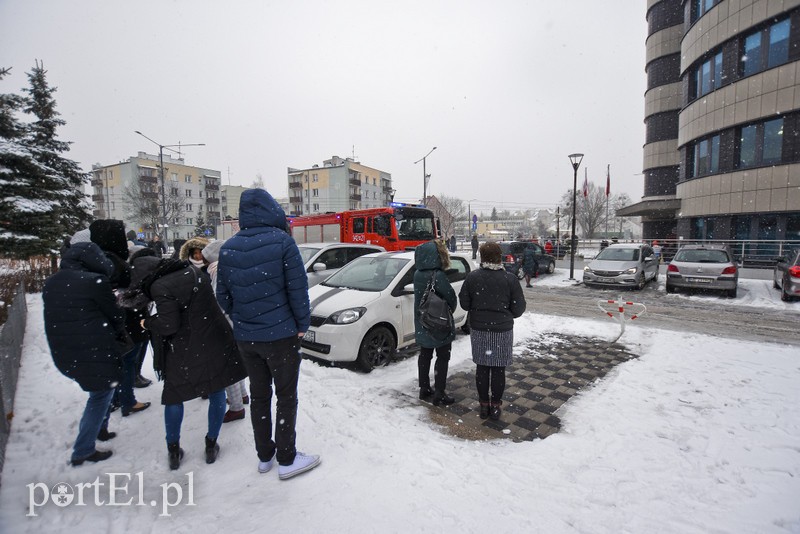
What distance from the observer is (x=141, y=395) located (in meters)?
4.23

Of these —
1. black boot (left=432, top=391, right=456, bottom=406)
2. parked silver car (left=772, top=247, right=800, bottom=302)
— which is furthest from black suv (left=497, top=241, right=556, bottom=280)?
black boot (left=432, top=391, right=456, bottom=406)

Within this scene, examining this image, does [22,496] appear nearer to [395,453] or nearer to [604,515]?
[395,453]

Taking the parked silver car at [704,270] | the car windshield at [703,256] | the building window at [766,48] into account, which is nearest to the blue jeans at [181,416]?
the parked silver car at [704,270]

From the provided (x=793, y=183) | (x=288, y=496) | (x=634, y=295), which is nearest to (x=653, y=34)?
(x=793, y=183)

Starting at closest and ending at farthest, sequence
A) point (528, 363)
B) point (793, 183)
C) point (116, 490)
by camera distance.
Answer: point (116, 490), point (528, 363), point (793, 183)

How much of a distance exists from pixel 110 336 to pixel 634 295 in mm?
14194

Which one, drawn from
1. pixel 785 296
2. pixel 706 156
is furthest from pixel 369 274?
pixel 706 156

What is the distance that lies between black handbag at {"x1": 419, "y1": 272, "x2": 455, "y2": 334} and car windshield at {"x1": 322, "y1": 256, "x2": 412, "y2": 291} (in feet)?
5.34

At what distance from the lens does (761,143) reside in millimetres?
17828

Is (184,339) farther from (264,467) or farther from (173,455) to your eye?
(264,467)

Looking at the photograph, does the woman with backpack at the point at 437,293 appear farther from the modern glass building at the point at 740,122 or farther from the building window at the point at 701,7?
the building window at the point at 701,7

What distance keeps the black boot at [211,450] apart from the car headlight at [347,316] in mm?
2247

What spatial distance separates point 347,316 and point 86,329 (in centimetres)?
280

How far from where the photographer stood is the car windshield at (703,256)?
1235 cm
